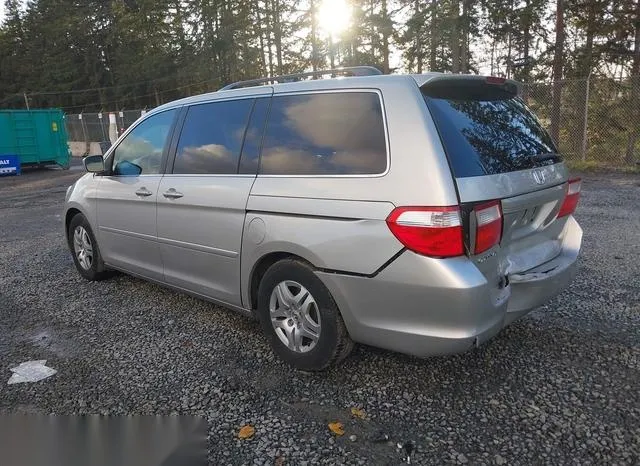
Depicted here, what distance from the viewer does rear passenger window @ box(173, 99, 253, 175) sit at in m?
3.53

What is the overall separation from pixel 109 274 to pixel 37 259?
1.73 metres

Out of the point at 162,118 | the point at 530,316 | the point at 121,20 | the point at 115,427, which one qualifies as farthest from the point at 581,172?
the point at 121,20

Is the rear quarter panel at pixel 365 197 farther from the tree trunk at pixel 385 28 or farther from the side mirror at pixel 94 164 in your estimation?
the tree trunk at pixel 385 28

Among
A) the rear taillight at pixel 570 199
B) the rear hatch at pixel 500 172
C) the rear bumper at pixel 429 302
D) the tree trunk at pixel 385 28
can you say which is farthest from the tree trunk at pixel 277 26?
the rear bumper at pixel 429 302

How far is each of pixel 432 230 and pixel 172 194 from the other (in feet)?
7.15

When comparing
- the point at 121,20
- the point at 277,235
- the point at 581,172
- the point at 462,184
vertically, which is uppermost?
the point at 121,20

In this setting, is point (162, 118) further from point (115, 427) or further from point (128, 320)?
point (115, 427)

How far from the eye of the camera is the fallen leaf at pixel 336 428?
2.59m

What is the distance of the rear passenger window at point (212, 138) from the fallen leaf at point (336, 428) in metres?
1.76

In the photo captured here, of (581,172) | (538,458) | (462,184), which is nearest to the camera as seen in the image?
(538,458)

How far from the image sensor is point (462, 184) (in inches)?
99.8

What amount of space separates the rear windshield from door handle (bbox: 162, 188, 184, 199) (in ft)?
6.55

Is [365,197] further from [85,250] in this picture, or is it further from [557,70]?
[557,70]

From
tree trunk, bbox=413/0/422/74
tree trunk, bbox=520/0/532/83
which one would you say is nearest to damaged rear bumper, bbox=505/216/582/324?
tree trunk, bbox=520/0/532/83
